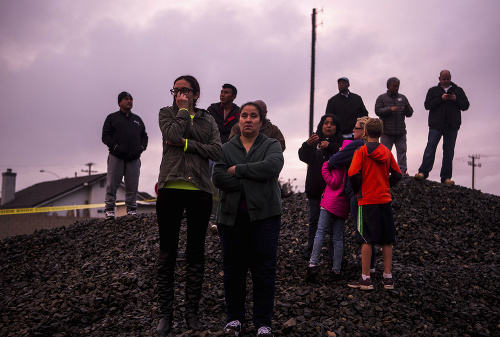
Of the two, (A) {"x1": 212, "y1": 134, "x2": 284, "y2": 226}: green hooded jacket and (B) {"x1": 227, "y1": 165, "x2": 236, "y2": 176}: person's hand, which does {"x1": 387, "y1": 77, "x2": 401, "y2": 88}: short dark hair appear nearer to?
(A) {"x1": 212, "y1": 134, "x2": 284, "y2": 226}: green hooded jacket

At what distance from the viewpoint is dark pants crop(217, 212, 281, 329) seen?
12.3ft

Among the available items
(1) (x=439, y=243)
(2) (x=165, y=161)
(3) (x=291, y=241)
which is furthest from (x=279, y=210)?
(1) (x=439, y=243)

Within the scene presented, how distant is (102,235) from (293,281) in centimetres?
480

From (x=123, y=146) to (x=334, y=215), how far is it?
5.38 m

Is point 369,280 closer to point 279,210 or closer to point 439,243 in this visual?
point 279,210

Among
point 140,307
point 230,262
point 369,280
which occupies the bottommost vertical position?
point 140,307

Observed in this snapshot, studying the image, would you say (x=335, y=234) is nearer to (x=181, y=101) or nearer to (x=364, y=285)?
(x=364, y=285)

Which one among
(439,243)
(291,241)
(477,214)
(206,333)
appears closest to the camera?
(206,333)

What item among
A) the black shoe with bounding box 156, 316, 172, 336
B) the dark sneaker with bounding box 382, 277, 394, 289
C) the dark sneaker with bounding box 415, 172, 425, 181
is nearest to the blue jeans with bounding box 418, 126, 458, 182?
the dark sneaker with bounding box 415, 172, 425, 181

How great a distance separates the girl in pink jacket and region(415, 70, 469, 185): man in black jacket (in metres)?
6.49

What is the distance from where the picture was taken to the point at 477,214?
10.1 meters

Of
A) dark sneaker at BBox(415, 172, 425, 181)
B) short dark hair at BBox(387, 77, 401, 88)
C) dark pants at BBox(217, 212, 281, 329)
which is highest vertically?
short dark hair at BBox(387, 77, 401, 88)

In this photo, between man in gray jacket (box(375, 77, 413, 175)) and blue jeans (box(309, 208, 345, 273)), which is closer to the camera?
blue jeans (box(309, 208, 345, 273))

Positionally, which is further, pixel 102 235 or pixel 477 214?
pixel 477 214
